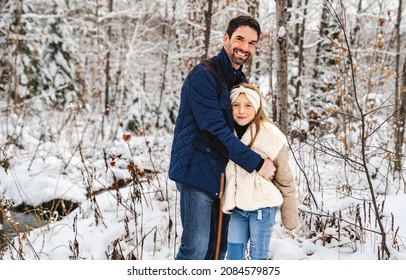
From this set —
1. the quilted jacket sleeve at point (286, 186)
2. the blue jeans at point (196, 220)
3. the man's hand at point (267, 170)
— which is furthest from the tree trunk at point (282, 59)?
the blue jeans at point (196, 220)

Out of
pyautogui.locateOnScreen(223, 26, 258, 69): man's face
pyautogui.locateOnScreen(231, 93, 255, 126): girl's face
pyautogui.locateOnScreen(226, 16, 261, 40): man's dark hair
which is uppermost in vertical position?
pyautogui.locateOnScreen(226, 16, 261, 40): man's dark hair

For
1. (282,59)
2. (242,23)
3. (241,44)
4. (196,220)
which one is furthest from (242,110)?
(282,59)

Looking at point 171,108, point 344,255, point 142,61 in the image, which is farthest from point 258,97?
point 142,61

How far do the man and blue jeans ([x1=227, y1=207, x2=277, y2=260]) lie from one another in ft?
0.47

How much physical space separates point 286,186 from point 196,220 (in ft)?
1.91

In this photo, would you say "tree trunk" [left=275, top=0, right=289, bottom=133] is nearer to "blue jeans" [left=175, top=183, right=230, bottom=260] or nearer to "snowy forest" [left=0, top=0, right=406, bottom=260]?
"snowy forest" [left=0, top=0, right=406, bottom=260]

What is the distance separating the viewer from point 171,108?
549 inches

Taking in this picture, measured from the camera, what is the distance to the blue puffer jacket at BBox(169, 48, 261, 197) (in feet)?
7.57

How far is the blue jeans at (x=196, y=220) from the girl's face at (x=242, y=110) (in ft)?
1.63

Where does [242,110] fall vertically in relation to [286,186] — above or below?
above

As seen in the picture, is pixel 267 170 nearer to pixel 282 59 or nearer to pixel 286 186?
pixel 286 186

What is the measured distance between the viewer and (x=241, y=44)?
2439mm

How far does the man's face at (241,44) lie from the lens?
2.42 m

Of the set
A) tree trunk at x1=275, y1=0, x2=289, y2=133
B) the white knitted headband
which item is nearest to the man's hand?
the white knitted headband
